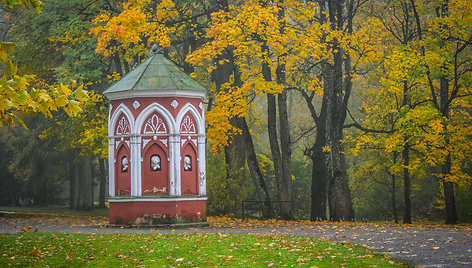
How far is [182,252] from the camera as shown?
1294 centimetres

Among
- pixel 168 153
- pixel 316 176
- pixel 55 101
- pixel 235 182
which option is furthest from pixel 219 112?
pixel 55 101

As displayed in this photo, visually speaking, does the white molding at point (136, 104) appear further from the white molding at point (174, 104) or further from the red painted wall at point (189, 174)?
the red painted wall at point (189, 174)

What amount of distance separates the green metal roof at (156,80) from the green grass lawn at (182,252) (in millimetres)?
6309

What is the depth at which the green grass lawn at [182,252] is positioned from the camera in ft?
37.4

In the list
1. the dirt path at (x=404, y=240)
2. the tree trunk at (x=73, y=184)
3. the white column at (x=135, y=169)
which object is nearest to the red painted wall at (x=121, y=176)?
the white column at (x=135, y=169)

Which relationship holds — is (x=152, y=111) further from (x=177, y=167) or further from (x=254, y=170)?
(x=254, y=170)

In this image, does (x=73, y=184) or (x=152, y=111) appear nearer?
(x=152, y=111)

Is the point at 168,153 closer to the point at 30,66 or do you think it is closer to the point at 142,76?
the point at 142,76

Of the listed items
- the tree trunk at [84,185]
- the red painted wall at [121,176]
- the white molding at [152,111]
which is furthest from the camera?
the tree trunk at [84,185]

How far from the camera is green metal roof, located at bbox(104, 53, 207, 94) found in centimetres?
2055

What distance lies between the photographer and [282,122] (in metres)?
26.1

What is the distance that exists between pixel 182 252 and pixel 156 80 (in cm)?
907

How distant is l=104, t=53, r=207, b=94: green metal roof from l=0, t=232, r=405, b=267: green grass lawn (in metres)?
6.31

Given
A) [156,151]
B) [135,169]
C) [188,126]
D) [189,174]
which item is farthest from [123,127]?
[189,174]
